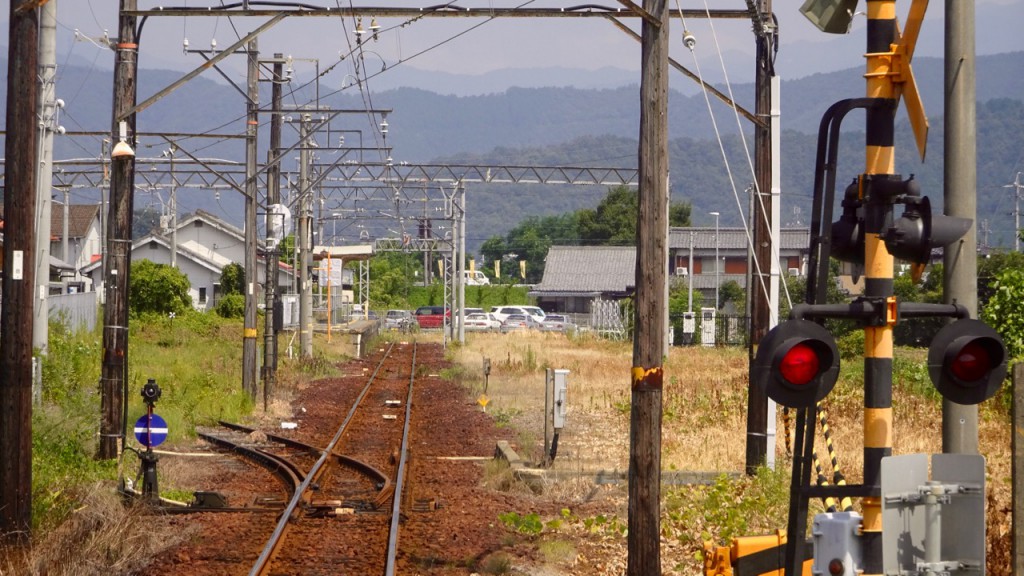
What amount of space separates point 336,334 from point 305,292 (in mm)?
17992

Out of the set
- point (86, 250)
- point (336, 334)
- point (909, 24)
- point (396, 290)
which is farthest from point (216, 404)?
point (396, 290)

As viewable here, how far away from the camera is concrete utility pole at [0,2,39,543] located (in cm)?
1038

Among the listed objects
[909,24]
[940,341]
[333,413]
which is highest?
[909,24]

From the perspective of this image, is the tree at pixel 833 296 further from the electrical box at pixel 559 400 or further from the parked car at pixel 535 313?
the parked car at pixel 535 313

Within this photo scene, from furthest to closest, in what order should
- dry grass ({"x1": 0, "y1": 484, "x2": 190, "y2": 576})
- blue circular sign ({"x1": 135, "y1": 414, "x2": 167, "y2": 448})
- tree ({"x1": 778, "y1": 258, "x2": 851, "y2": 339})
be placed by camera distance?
1. tree ({"x1": 778, "y1": 258, "x2": 851, "y2": 339})
2. blue circular sign ({"x1": 135, "y1": 414, "x2": 167, "y2": 448})
3. dry grass ({"x1": 0, "y1": 484, "x2": 190, "y2": 576})

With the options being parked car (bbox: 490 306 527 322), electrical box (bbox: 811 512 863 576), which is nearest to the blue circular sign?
electrical box (bbox: 811 512 863 576)

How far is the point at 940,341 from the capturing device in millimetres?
5551

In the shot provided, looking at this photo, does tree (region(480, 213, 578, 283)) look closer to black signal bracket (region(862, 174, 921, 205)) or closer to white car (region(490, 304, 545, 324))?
white car (region(490, 304, 545, 324))

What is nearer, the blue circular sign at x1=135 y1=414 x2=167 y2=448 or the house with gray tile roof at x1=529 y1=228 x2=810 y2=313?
the blue circular sign at x1=135 y1=414 x2=167 y2=448

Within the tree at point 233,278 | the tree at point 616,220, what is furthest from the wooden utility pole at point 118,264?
the tree at point 616,220

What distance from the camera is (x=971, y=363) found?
218 inches

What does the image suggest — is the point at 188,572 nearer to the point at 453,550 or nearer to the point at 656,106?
the point at 453,550

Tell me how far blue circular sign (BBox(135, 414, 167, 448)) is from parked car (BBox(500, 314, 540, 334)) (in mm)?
54066

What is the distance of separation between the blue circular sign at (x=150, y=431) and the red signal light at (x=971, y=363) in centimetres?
961
